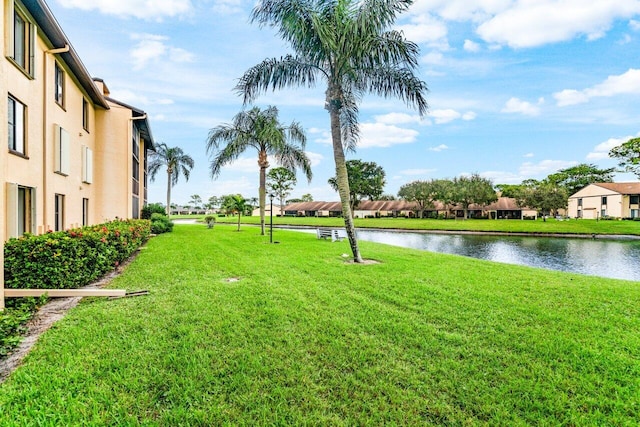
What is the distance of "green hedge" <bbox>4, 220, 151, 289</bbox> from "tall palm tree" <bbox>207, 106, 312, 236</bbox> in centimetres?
1226

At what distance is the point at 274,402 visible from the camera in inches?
105

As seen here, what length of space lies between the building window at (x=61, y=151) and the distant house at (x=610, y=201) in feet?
221

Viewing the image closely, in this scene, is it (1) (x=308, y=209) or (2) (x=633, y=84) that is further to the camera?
(1) (x=308, y=209)

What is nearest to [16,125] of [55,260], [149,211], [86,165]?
[55,260]

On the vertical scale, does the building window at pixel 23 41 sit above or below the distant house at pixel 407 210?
above

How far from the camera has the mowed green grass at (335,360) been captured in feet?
8.38

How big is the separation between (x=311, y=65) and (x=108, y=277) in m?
8.03

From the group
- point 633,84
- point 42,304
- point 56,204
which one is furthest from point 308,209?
point 42,304

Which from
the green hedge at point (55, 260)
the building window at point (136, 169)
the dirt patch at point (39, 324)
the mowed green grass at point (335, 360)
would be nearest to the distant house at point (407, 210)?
the building window at point (136, 169)

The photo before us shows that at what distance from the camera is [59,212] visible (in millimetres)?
10188

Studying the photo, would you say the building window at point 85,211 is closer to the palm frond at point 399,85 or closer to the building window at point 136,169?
the building window at point 136,169

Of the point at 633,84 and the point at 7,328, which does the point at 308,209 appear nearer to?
the point at 633,84

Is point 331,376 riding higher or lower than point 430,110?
lower

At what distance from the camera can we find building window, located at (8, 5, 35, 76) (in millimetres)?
7395
